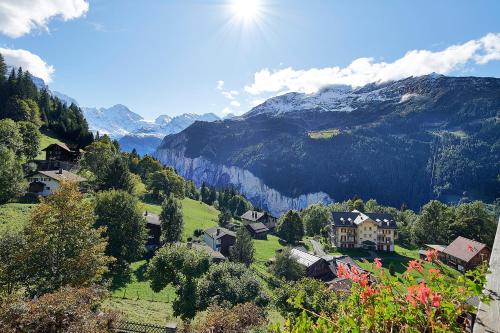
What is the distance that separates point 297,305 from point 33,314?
47.8 ft

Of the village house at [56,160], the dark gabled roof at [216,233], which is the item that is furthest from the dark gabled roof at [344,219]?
the village house at [56,160]

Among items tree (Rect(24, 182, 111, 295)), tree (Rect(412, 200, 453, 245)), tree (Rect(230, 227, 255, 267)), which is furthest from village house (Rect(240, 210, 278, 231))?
tree (Rect(24, 182, 111, 295))

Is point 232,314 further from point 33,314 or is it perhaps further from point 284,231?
point 284,231

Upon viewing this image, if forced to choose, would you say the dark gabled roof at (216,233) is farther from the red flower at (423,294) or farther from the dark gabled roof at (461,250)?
the red flower at (423,294)

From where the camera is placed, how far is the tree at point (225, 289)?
3078 cm

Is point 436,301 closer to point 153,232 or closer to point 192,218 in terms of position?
point 153,232

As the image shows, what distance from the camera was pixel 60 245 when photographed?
2445 cm

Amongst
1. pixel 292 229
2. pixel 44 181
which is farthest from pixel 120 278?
pixel 292 229

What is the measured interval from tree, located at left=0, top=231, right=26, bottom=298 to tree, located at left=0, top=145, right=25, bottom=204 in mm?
32901

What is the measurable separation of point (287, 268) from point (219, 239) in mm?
21002

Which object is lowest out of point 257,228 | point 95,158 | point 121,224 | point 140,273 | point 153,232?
point 257,228

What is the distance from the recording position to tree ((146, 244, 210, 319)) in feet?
98.9

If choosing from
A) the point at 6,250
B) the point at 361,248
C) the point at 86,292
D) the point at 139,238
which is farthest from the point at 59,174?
the point at 361,248

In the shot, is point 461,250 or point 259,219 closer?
point 461,250
